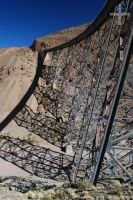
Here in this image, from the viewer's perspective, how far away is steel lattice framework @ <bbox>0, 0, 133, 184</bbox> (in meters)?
13.0

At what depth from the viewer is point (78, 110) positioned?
2350cm

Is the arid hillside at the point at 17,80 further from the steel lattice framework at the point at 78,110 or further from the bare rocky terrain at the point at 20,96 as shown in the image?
the steel lattice framework at the point at 78,110

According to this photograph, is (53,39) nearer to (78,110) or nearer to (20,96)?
(20,96)

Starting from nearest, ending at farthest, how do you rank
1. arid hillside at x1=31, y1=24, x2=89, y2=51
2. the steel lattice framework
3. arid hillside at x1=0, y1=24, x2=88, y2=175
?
the steel lattice framework < arid hillside at x1=0, y1=24, x2=88, y2=175 < arid hillside at x1=31, y1=24, x2=89, y2=51

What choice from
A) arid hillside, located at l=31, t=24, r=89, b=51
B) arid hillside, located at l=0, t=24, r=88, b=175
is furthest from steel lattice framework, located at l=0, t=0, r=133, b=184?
arid hillside, located at l=31, t=24, r=89, b=51

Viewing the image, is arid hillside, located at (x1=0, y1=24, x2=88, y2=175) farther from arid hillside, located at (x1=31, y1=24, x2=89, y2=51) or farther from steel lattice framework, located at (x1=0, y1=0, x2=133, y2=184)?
Result: steel lattice framework, located at (x1=0, y1=0, x2=133, y2=184)

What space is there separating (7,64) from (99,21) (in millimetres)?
15840

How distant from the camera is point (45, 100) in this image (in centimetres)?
2795

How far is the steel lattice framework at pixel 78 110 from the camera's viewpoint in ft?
42.6

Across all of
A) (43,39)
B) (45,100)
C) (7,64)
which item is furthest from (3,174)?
(43,39)

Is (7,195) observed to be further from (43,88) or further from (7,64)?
(7,64)

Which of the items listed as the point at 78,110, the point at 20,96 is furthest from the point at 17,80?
the point at 78,110

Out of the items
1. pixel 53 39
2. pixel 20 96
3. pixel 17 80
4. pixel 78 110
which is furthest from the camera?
pixel 53 39

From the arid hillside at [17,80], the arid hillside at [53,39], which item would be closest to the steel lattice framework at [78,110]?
the arid hillside at [17,80]
